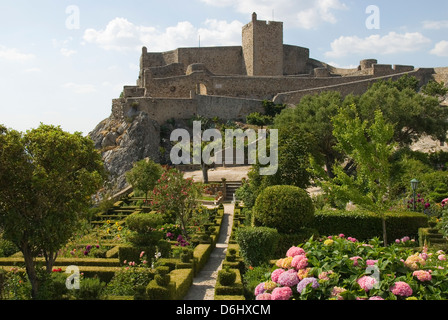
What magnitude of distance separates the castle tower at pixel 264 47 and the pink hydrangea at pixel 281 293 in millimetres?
43045

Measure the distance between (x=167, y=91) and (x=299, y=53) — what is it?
1897 centimetres

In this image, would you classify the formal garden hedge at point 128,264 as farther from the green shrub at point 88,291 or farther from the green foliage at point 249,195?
the green foliage at point 249,195

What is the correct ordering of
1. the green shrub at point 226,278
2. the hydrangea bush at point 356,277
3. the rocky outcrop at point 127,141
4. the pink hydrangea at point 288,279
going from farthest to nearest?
the rocky outcrop at point 127,141, the green shrub at point 226,278, the pink hydrangea at point 288,279, the hydrangea bush at point 356,277

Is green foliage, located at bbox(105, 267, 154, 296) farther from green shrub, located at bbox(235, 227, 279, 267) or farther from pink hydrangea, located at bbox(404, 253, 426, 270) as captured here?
pink hydrangea, located at bbox(404, 253, 426, 270)

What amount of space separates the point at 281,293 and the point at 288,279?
0.29m

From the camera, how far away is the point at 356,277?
6.81 m

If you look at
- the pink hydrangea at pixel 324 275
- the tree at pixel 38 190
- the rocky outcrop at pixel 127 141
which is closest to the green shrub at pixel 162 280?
the tree at pixel 38 190

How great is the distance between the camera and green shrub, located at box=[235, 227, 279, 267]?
12031 mm

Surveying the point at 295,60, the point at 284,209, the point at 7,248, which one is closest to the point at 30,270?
the point at 7,248

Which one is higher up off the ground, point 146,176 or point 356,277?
point 146,176

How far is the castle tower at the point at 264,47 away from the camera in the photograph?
47719 millimetres

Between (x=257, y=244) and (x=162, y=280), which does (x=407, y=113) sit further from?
(x=162, y=280)

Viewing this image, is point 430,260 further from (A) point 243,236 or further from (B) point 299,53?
(B) point 299,53
